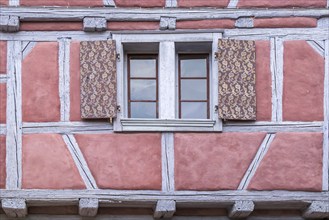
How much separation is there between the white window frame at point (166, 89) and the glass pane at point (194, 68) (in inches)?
7.0

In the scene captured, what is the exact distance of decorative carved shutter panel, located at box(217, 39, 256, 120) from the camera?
1059 cm

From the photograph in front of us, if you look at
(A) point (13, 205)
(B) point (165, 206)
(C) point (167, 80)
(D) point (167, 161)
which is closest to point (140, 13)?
(C) point (167, 80)

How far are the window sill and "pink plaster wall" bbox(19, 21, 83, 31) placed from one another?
1143 mm

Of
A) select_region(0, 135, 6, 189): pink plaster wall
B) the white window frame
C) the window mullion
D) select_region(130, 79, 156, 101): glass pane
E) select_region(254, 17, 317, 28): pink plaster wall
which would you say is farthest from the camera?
select_region(130, 79, 156, 101): glass pane

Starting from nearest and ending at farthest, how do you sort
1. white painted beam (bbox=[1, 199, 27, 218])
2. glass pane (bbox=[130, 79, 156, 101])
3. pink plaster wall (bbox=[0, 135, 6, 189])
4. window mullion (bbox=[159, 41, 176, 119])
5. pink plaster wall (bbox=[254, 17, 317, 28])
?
white painted beam (bbox=[1, 199, 27, 218]), pink plaster wall (bbox=[0, 135, 6, 189]), window mullion (bbox=[159, 41, 176, 119]), pink plaster wall (bbox=[254, 17, 317, 28]), glass pane (bbox=[130, 79, 156, 101])

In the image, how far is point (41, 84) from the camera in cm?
1069

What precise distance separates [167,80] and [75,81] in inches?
38.4

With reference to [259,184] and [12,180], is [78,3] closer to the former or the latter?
[12,180]

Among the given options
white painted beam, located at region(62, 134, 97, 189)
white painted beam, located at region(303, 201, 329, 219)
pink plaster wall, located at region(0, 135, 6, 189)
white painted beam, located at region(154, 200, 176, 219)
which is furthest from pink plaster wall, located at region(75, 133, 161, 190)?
white painted beam, located at region(303, 201, 329, 219)

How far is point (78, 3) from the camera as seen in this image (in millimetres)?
10844

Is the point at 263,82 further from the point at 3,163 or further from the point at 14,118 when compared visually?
the point at 3,163

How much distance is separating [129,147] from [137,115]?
468 mm

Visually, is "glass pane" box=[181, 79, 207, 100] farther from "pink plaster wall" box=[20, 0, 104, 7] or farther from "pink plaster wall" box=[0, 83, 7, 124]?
"pink plaster wall" box=[0, 83, 7, 124]

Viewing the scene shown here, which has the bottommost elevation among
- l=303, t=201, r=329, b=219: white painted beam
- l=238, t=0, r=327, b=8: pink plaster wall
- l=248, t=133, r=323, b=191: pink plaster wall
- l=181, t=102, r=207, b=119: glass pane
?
l=303, t=201, r=329, b=219: white painted beam
